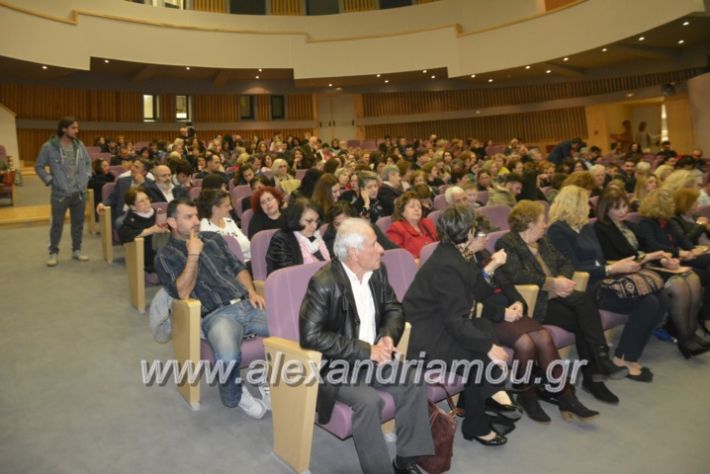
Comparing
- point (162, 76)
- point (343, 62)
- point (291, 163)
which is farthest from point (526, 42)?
point (162, 76)

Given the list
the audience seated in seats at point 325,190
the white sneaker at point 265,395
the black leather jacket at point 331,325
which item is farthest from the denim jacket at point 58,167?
the black leather jacket at point 331,325

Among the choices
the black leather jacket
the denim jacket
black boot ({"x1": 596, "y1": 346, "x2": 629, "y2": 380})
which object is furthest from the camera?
the denim jacket

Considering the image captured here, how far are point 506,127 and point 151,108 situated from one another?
1069 cm

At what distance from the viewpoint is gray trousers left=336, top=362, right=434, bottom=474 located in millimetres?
2176

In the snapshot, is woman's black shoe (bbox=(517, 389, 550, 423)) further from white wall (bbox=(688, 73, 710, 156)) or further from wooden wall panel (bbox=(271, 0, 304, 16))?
wooden wall panel (bbox=(271, 0, 304, 16))

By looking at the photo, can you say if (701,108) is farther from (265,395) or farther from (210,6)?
(210,6)

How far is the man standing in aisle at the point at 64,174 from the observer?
17.2ft

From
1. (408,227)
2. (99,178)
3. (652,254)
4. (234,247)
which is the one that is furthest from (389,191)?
(99,178)

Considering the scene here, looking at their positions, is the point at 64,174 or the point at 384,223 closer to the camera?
the point at 384,223

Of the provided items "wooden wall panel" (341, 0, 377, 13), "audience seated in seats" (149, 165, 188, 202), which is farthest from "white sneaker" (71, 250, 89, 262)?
"wooden wall panel" (341, 0, 377, 13)

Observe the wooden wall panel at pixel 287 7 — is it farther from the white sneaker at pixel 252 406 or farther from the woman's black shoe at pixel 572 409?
the woman's black shoe at pixel 572 409

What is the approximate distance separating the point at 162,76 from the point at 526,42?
32.2 feet

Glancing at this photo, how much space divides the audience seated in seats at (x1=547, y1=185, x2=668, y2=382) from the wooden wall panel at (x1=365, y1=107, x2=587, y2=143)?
42.5 feet

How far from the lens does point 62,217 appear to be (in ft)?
17.7
